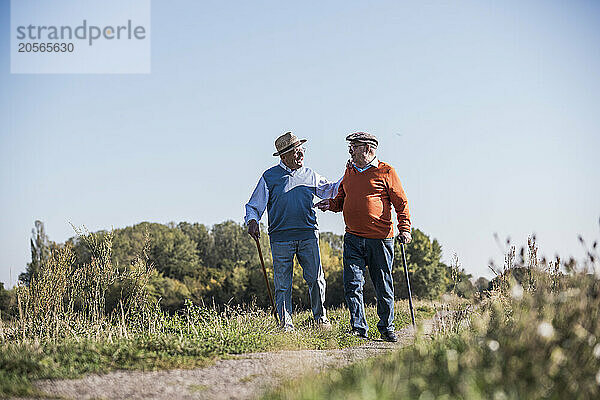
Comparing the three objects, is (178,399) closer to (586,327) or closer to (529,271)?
(586,327)

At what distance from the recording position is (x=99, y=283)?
7.09m

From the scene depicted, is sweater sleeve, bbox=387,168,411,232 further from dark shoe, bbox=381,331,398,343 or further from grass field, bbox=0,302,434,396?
grass field, bbox=0,302,434,396

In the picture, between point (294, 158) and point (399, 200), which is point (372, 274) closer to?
point (399, 200)

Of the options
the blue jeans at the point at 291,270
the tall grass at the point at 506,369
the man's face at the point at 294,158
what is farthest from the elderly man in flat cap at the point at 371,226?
the tall grass at the point at 506,369

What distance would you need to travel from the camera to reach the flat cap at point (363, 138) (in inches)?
272

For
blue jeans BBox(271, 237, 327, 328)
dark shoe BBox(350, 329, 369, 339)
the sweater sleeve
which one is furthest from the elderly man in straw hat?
the sweater sleeve

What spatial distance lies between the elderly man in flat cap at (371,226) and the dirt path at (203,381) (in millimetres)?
1686

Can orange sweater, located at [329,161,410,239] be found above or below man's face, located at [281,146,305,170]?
below

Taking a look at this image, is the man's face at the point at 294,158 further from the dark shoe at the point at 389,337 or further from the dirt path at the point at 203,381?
the dirt path at the point at 203,381

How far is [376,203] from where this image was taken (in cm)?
686

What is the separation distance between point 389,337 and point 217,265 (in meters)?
37.6

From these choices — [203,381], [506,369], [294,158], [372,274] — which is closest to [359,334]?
[372,274]

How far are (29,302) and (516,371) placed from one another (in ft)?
17.5

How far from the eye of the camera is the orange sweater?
22.5ft
